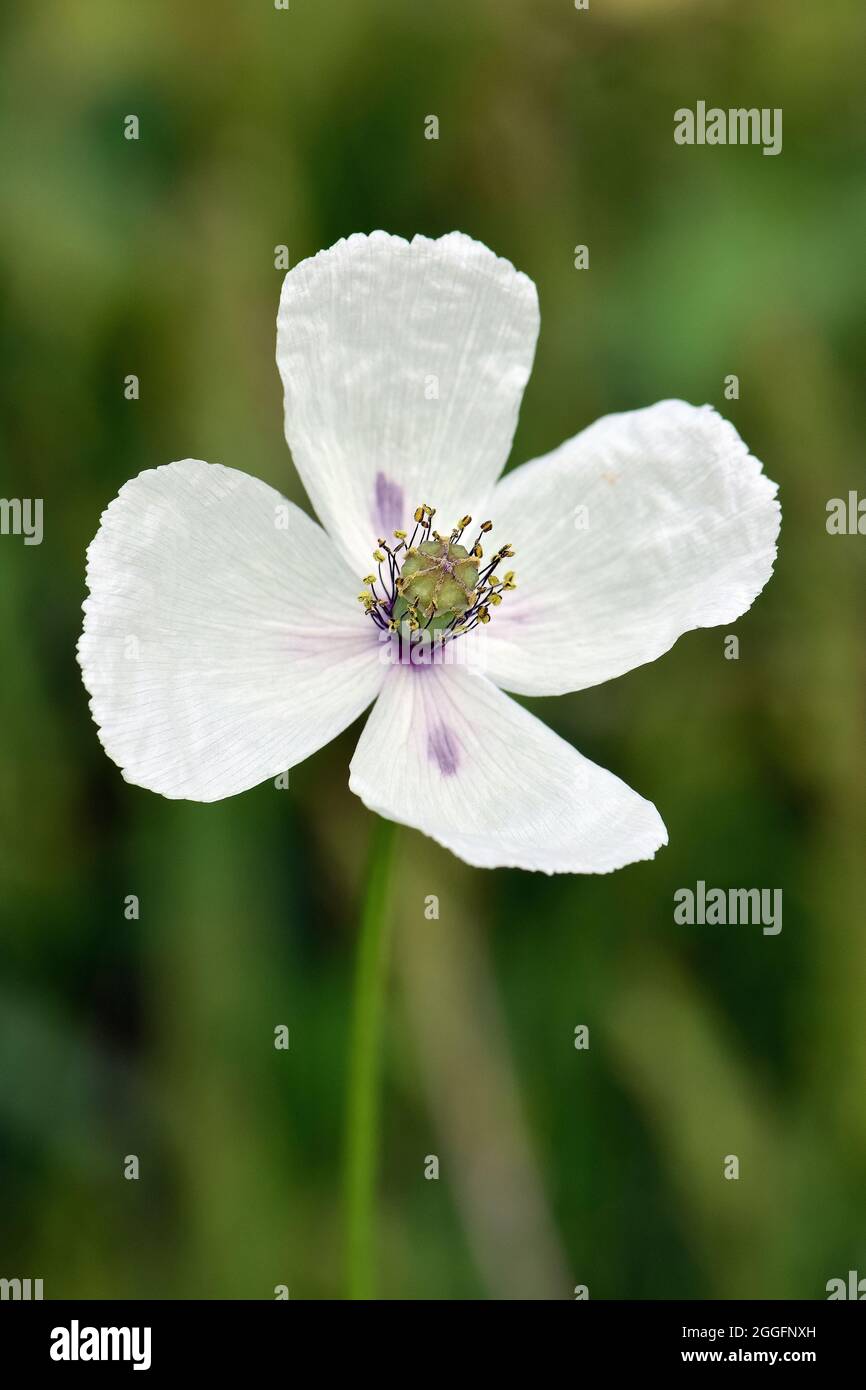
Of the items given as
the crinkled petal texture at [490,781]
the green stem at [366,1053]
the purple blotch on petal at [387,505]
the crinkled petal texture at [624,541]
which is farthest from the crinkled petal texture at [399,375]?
the green stem at [366,1053]

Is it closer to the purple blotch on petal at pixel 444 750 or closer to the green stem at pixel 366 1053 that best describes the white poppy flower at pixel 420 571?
the purple blotch on petal at pixel 444 750

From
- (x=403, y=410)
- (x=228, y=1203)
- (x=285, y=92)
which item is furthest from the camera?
(x=285, y=92)

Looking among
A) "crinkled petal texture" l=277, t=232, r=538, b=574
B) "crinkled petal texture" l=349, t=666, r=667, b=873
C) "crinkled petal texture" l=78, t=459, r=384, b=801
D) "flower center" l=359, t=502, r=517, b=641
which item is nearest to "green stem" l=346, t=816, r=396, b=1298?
"crinkled petal texture" l=349, t=666, r=667, b=873

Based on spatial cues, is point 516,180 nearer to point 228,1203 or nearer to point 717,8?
point 717,8

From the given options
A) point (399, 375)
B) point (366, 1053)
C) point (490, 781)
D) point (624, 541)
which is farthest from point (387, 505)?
point (366, 1053)

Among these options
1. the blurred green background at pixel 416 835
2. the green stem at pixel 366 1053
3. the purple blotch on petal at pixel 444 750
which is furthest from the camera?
the blurred green background at pixel 416 835

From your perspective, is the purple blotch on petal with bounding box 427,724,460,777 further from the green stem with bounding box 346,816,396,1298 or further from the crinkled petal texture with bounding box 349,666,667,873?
the green stem with bounding box 346,816,396,1298
